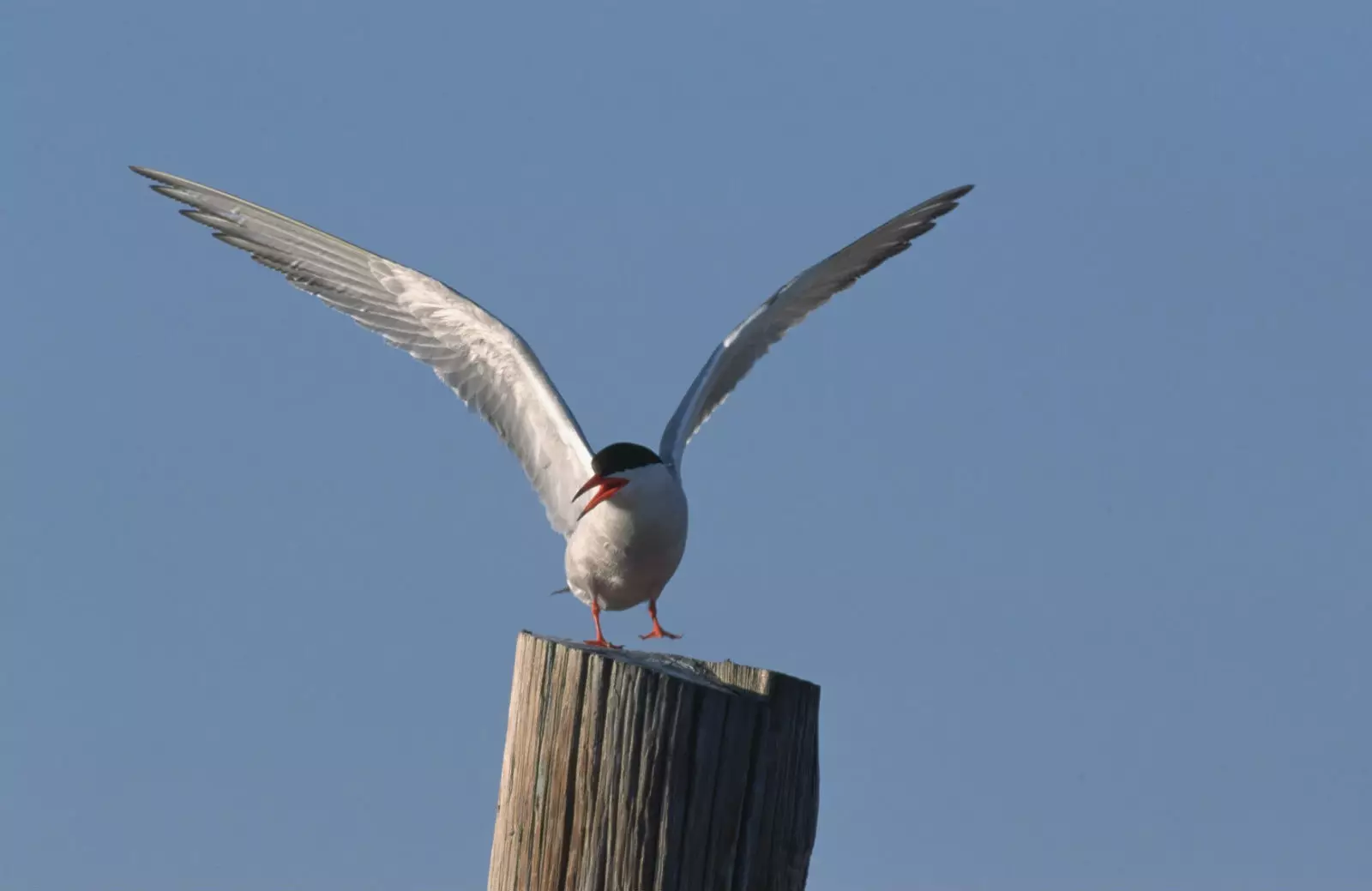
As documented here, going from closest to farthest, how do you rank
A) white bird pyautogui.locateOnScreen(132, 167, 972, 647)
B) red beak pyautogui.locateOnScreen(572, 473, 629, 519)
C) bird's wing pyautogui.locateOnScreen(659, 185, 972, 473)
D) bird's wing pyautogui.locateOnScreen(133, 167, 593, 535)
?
red beak pyautogui.locateOnScreen(572, 473, 629, 519)
white bird pyautogui.locateOnScreen(132, 167, 972, 647)
bird's wing pyautogui.locateOnScreen(133, 167, 593, 535)
bird's wing pyautogui.locateOnScreen(659, 185, 972, 473)

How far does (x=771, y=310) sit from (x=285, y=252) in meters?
2.77

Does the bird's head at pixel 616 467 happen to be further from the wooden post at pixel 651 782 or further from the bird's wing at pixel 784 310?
the wooden post at pixel 651 782

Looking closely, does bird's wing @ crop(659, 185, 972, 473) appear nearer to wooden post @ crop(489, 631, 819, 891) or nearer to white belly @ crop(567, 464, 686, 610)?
white belly @ crop(567, 464, 686, 610)

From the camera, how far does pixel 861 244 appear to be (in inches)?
329

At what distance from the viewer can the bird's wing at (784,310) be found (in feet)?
25.9

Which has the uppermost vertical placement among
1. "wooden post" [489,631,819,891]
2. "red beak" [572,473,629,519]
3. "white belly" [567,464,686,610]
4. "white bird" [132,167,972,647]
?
"white bird" [132,167,972,647]

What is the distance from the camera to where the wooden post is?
3465mm

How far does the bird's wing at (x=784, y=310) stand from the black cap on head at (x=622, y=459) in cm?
55

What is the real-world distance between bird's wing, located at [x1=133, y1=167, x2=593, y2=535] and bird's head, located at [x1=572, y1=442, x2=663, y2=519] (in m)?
0.50

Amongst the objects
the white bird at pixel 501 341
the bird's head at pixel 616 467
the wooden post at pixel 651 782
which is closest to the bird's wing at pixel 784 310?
the white bird at pixel 501 341

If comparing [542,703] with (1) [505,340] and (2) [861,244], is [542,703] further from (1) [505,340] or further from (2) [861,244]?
(2) [861,244]

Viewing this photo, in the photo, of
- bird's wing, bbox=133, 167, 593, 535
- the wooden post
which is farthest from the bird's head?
the wooden post

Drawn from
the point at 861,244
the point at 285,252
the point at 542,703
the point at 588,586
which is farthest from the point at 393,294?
the point at 542,703

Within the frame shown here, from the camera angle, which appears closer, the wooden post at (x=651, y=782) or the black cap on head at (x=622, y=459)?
the wooden post at (x=651, y=782)
